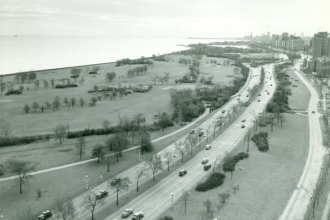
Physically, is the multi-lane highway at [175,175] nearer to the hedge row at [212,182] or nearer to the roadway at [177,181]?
the roadway at [177,181]

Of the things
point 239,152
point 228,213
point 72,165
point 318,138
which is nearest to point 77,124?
point 72,165

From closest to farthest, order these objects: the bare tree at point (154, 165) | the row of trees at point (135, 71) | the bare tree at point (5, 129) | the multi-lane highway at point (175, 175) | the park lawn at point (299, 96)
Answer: the multi-lane highway at point (175, 175) < the bare tree at point (154, 165) < the bare tree at point (5, 129) < the park lawn at point (299, 96) < the row of trees at point (135, 71)

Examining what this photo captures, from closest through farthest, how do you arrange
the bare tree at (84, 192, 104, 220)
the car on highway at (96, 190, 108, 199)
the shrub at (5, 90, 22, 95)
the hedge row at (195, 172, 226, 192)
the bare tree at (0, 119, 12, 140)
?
the bare tree at (84, 192, 104, 220) → the car on highway at (96, 190, 108, 199) → the hedge row at (195, 172, 226, 192) → the bare tree at (0, 119, 12, 140) → the shrub at (5, 90, 22, 95)

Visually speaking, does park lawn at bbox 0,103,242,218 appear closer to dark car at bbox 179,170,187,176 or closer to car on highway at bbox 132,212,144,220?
dark car at bbox 179,170,187,176

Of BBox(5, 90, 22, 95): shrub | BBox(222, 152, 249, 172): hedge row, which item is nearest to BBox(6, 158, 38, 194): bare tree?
BBox(222, 152, 249, 172): hedge row

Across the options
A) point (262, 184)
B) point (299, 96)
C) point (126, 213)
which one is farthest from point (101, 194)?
point (299, 96)

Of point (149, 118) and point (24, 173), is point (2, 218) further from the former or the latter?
point (149, 118)

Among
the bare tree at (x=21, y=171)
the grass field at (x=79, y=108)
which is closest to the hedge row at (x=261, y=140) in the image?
the grass field at (x=79, y=108)
